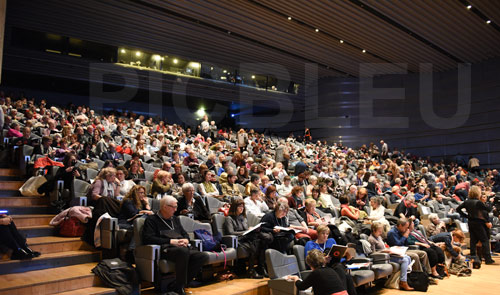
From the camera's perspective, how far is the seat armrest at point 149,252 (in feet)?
12.0

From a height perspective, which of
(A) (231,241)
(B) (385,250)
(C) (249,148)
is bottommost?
(B) (385,250)

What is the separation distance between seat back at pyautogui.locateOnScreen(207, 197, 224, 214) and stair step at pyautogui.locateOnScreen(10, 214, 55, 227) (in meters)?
2.02

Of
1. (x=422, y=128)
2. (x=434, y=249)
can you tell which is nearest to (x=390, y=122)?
(x=422, y=128)

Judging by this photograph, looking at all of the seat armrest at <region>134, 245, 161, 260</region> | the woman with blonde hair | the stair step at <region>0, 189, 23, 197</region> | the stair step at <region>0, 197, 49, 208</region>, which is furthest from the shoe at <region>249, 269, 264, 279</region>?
the woman with blonde hair

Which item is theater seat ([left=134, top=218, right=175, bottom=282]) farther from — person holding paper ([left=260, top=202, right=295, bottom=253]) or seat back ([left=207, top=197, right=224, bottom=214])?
seat back ([left=207, top=197, right=224, bottom=214])

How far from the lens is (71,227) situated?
433 cm

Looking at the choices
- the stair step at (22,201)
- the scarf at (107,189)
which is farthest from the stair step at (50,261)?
the stair step at (22,201)

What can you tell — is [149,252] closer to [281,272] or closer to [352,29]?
[281,272]

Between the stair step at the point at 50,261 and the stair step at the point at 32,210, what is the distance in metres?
1.01

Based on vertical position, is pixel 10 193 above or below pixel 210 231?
above

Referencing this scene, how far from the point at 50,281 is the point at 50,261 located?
54 cm

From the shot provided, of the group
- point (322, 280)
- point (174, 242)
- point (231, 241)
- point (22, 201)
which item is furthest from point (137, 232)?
point (22, 201)

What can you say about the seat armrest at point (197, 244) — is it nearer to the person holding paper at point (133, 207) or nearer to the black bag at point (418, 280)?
the person holding paper at point (133, 207)

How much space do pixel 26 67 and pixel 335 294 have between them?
44.5 ft
